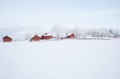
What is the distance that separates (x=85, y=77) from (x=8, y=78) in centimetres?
404

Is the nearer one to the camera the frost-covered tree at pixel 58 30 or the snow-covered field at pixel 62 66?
the snow-covered field at pixel 62 66

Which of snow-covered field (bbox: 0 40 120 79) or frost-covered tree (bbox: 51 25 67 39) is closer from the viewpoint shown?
snow-covered field (bbox: 0 40 120 79)

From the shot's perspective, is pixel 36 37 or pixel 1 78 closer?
pixel 1 78

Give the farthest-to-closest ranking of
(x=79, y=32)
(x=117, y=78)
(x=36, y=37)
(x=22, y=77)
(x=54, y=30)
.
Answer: (x=79, y=32) → (x=54, y=30) → (x=36, y=37) → (x=22, y=77) → (x=117, y=78)

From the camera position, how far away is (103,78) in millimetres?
6824

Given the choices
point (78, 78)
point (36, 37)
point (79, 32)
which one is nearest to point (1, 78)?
point (78, 78)

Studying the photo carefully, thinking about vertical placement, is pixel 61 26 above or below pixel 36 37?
above

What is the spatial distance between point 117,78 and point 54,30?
88.0 metres

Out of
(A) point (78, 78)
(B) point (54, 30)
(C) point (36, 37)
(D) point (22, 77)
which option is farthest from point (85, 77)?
(B) point (54, 30)

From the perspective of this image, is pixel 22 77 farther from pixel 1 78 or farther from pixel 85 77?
pixel 85 77

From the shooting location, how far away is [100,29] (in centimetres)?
13112

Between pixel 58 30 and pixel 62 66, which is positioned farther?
pixel 58 30

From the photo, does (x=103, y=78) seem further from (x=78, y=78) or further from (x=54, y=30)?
(x=54, y=30)

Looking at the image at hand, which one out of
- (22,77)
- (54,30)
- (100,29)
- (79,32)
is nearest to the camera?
(22,77)
